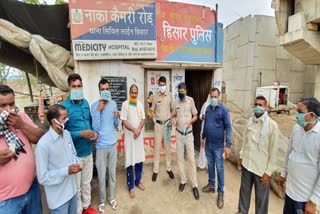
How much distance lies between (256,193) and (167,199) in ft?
5.12

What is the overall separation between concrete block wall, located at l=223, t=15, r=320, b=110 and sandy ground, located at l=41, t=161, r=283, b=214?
241 inches

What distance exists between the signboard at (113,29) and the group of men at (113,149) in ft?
3.61

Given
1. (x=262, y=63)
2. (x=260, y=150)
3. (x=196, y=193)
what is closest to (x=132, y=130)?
(x=196, y=193)

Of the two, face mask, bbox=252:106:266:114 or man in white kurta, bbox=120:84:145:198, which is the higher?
face mask, bbox=252:106:266:114

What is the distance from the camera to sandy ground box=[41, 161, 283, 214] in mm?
3236

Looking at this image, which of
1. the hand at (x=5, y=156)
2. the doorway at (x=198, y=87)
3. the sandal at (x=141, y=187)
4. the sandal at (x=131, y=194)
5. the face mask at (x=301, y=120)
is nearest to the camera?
the hand at (x=5, y=156)

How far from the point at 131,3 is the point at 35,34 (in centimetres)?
199

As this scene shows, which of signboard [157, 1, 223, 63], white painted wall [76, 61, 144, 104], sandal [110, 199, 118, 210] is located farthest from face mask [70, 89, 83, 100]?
signboard [157, 1, 223, 63]

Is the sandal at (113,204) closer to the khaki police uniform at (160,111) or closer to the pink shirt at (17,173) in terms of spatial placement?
the khaki police uniform at (160,111)

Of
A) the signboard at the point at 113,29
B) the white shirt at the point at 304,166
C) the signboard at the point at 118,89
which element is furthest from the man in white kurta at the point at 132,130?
the white shirt at the point at 304,166

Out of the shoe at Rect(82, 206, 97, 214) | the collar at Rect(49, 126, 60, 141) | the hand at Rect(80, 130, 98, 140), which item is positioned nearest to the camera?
the collar at Rect(49, 126, 60, 141)

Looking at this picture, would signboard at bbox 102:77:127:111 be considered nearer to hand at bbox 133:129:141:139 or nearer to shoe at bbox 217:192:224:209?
hand at bbox 133:129:141:139

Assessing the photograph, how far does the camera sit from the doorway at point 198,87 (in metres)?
4.92

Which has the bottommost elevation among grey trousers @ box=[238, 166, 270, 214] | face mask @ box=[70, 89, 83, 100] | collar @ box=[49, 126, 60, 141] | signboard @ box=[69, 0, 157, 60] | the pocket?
grey trousers @ box=[238, 166, 270, 214]
